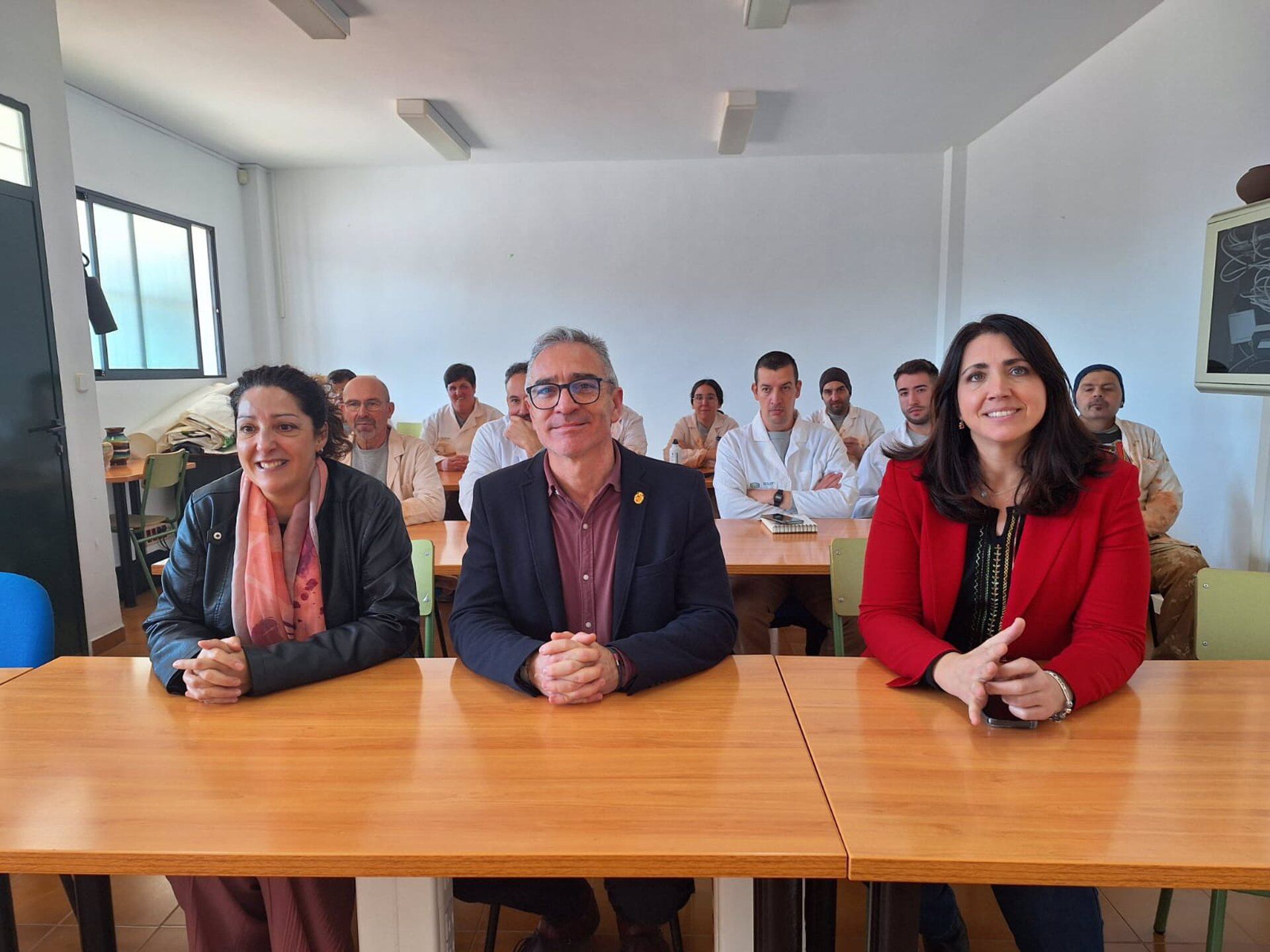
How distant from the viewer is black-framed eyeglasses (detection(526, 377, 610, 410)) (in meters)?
A: 1.74

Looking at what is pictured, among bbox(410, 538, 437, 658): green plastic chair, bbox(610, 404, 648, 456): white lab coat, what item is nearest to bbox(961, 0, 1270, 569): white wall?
bbox(610, 404, 648, 456): white lab coat

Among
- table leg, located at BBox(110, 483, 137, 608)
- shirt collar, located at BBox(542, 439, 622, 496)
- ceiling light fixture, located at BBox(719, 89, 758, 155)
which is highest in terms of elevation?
ceiling light fixture, located at BBox(719, 89, 758, 155)

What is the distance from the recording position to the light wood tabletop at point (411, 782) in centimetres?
100

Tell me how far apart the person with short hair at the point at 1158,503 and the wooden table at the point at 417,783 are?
278 cm

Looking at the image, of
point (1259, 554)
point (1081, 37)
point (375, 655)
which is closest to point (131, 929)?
point (375, 655)

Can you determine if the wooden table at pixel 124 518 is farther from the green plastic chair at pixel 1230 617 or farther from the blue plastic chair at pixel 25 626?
the green plastic chair at pixel 1230 617

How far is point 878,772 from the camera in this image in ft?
3.88

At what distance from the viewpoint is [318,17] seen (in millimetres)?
4090

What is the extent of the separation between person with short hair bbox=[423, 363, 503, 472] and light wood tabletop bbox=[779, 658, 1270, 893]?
15.0ft

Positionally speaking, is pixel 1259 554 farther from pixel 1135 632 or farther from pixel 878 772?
pixel 878 772

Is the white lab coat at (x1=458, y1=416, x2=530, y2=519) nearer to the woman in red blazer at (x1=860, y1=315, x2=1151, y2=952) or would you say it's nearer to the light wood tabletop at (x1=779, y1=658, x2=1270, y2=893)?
the woman in red blazer at (x1=860, y1=315, x2=1151, y2=952)

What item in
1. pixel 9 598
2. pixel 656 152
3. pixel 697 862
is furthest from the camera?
pixel 656 152

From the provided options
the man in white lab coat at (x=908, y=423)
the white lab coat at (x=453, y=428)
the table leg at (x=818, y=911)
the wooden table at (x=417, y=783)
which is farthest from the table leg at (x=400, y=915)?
the white lab coat at (x=453, y=428)

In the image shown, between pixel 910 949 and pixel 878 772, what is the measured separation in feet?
0.78
